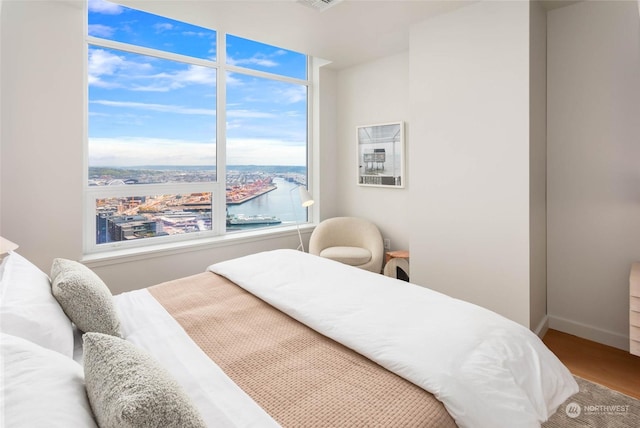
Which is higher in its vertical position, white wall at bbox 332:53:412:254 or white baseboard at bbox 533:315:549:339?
white wall at bbox 332:53:412:254

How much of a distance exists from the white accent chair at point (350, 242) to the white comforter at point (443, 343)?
5.45 feet

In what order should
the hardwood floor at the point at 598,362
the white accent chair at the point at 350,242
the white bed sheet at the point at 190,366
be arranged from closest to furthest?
the white bed sheet at the point at 190,366, the hardwood floor at the point at 598,362, the white accent chair at the point at 350,242

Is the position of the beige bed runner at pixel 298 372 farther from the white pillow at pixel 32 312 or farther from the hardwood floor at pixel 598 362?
the hardwood floor at pixel 598 362


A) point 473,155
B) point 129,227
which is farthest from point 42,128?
point 473,155

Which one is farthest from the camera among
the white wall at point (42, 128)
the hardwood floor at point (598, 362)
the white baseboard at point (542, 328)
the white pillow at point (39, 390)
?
the white baseboard at point (542, 328)

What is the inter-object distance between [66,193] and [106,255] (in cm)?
59

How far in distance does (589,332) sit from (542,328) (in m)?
0.34

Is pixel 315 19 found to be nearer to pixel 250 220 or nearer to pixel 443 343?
pixel 250 220

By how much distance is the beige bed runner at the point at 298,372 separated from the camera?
3.40ft

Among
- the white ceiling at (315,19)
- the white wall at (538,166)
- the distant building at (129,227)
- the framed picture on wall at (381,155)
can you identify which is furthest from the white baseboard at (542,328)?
the distant building at (129,227)

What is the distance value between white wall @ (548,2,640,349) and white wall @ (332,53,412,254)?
1321mm

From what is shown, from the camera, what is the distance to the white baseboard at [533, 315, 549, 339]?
273cm

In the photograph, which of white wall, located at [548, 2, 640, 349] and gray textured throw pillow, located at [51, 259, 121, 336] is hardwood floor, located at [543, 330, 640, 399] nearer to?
white wall, located at [548, 2, 640, 349]

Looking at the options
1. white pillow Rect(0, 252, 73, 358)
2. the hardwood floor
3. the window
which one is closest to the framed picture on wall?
the window
